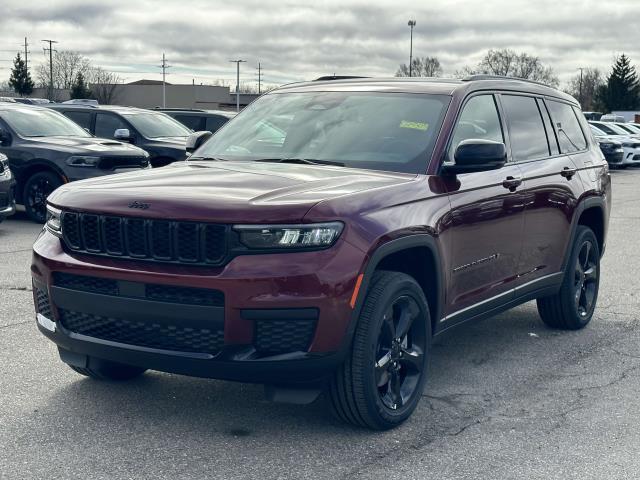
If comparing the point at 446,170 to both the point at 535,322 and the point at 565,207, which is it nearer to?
the point at 565,207

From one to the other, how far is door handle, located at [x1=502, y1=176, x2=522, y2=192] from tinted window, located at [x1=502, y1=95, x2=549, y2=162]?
0.23 meters

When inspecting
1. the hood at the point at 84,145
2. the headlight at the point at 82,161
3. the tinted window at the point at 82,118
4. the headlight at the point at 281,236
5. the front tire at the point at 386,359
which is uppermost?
the tinted window at the point at 82,118

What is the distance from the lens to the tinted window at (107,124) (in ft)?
54.7

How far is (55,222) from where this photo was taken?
468 cm

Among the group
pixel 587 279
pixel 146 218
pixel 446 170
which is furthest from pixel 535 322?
pixel 146 218

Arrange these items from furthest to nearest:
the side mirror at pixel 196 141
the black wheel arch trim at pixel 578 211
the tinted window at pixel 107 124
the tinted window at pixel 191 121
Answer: the tinted window at pixel 191 121
the tinted window at pixel 107 124
the black wheel arch trim at pixel 578 211
the side mirror at pixel 196 141

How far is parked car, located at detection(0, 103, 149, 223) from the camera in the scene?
1321cm

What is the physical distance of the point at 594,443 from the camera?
4562mm

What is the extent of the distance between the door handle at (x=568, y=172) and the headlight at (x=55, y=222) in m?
3.55

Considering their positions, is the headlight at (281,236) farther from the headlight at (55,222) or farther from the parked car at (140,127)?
the parked car at (140,127)

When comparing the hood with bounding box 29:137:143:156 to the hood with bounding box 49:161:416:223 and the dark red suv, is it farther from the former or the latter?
the hood with bounding box 49:161:416:223

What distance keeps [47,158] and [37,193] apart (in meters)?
0.57

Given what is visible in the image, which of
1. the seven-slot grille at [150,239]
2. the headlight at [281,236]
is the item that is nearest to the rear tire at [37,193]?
the seven-slot grille at [150,239]

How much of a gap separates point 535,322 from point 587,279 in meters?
0.52
